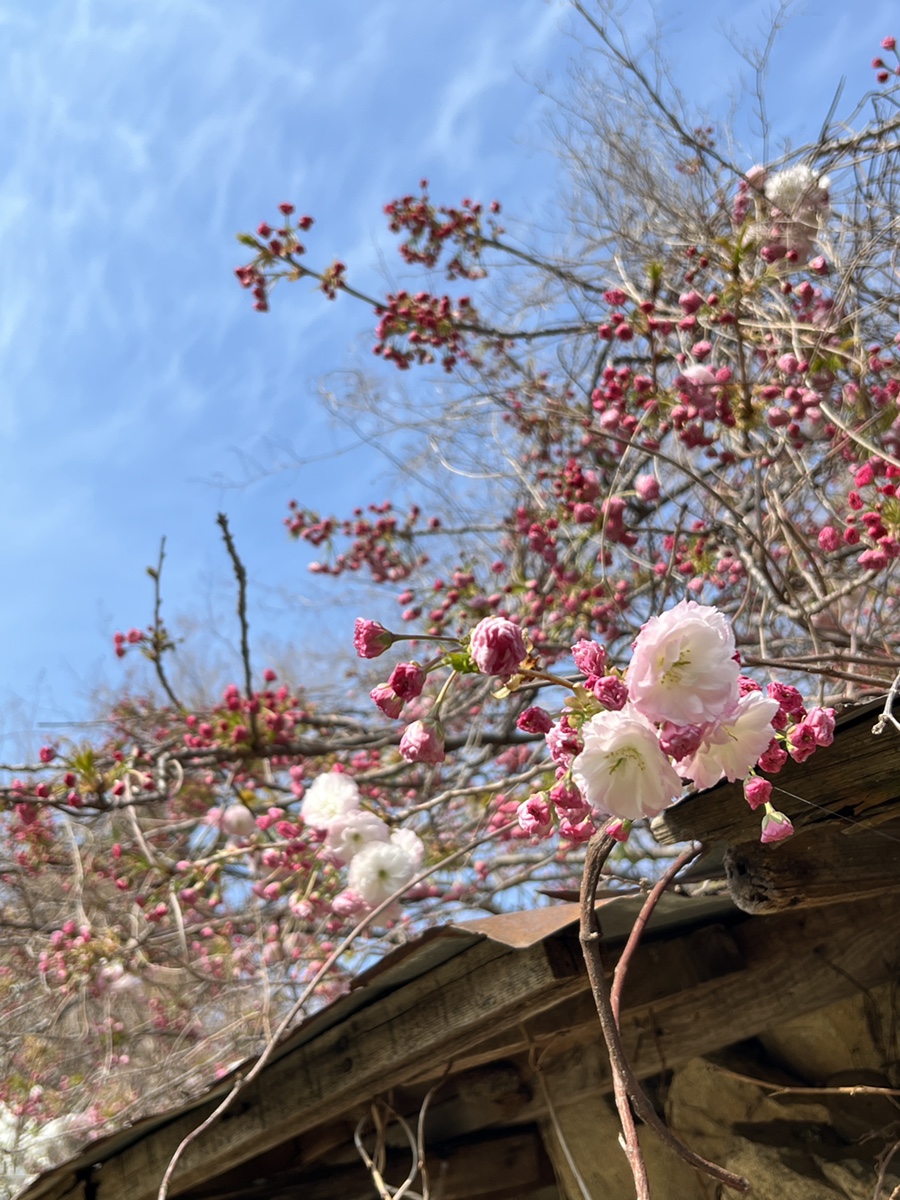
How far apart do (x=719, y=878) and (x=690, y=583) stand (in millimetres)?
1654

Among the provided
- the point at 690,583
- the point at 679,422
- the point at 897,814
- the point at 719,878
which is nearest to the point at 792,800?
the point at 897,814

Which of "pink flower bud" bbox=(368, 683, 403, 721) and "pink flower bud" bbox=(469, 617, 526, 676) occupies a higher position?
"pink flower bud" bbox=(368, 683, 403, 721)

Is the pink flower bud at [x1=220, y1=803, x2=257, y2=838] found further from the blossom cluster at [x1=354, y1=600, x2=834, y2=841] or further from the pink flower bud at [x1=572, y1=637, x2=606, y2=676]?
the pink flower bud at [x1=572, y1=637, x2=606, y2=676]

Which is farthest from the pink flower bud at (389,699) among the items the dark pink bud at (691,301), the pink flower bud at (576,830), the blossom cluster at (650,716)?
the dark pink bud at (691,301)

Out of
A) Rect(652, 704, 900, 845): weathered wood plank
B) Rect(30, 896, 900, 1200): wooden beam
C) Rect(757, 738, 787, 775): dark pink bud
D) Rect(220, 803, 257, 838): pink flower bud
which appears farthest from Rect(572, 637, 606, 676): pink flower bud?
Rect(220, 803, 257, 838): pink flower bud

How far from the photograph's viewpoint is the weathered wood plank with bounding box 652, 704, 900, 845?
1.35m

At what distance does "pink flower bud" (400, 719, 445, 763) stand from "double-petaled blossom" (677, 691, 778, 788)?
31 cm

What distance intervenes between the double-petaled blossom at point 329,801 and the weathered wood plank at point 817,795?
1176 millimetres

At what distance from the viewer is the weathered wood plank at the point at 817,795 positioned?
1.35 metres

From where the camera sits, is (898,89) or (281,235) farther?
(281,235)

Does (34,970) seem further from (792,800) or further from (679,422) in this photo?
(792,800)

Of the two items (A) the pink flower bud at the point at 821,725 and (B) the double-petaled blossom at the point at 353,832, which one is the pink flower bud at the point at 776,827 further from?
(B) the double-petaled blossom at the point at 353,832

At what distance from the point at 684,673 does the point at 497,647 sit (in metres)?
0.20

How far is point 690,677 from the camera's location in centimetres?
96
